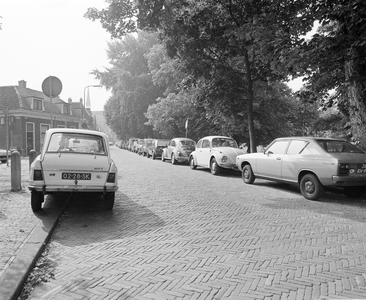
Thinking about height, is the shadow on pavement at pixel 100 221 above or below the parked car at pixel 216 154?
below

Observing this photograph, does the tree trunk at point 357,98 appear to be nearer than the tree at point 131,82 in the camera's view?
Yes

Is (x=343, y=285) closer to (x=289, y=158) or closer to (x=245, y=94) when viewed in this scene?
(x=289, y=158)

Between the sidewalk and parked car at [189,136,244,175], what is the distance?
7.36 metres

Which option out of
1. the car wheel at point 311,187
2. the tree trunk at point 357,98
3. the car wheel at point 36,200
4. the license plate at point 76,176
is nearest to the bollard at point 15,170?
the car wheel at point 36,200

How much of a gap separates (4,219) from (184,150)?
43.2ft

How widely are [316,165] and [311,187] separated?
62 centimetres

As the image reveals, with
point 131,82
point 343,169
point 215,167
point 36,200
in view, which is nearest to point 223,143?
point 215,167

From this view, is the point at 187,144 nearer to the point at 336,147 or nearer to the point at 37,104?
the point at 336,147

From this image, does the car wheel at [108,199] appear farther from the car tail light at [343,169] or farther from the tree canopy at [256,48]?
the tree canopy at [256,48]

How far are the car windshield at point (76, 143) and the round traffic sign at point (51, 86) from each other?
8.14ft

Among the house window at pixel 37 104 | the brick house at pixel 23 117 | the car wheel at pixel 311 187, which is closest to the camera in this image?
the car wheel at pixel 311 187

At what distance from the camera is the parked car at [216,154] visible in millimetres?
12914

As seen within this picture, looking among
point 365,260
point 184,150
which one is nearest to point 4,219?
point 365,260

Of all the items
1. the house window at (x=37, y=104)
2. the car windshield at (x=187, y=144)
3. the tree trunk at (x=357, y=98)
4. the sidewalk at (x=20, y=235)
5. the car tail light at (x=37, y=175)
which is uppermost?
the house window at (x=37, y=104)
